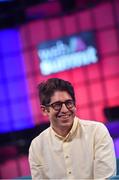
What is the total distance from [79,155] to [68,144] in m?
0.06

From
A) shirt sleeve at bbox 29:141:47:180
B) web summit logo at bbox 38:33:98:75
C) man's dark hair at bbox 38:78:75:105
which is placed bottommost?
shirt sleeve at bbox 29:141:47:180

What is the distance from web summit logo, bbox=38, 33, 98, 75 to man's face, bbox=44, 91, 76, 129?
3.84m

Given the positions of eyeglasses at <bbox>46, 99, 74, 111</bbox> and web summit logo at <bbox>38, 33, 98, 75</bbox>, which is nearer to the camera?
eyeglasses at <bbox>46, 99, 74, 111</bbox>

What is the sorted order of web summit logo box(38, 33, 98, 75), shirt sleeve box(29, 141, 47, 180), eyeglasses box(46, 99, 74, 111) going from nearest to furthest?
eyeglasses box(46, 99, 74, 111), shirt sleeve box(29, 141, 47, 180), web summit logo box(38, 33, 98, 75)

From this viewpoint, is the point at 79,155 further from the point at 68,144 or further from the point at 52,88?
the point at 52,88

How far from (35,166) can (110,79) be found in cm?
380

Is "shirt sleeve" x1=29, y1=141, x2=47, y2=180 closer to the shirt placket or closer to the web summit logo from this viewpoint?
the shirt placket

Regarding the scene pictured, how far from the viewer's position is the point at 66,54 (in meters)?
5.50

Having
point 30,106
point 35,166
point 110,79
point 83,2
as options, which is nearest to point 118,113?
point 110,79

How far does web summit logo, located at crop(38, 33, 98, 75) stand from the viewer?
5461 millimetres

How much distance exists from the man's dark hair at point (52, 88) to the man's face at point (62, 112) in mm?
16

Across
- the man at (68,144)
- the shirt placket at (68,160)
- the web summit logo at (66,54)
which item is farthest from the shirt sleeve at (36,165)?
the web summit logo at (66,54)

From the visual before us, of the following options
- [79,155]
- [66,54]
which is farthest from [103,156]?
[66,54]

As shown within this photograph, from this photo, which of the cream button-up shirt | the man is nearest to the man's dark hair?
the man
